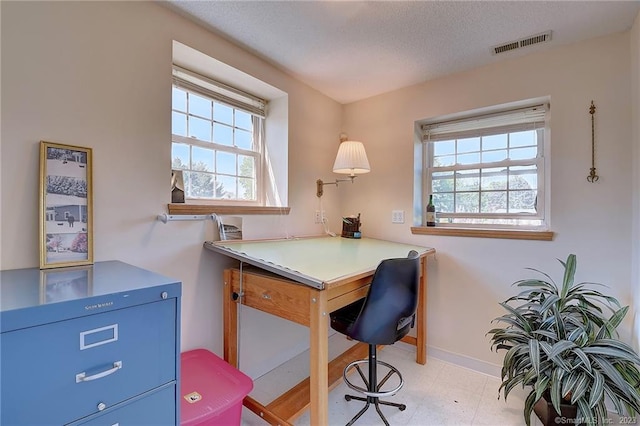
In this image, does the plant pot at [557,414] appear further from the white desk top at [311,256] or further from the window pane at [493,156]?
the window pane at [493,156]

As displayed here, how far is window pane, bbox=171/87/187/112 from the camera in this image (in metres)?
1.84

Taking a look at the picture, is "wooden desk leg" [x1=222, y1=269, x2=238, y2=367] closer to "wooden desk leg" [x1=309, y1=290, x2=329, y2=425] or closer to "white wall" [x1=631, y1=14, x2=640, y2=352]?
"wooden desk leg" [x1=309, y1=290, x2=329, y2=425]

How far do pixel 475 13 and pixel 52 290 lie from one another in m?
2.26

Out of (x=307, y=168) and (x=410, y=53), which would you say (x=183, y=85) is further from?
(x=410, y=53)

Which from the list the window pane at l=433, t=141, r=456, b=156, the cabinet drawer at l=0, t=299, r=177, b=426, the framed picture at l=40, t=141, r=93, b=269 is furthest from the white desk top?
the window pane at l=433, t=141, r=456, b=156

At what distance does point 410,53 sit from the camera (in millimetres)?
1999

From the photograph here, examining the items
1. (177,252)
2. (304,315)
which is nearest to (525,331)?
(304,315)

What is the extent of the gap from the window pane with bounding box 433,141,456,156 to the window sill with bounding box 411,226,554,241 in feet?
2.19

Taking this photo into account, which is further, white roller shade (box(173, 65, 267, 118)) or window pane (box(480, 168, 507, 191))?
window pane (box(480, 168, 507, 191))

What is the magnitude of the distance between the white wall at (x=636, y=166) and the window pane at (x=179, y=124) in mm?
2606

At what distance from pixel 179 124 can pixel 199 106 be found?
21 centimetres

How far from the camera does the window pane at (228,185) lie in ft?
6.94

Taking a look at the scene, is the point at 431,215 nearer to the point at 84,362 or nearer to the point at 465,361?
the point at 465,361

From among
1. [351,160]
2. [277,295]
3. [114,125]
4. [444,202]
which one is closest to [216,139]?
[114,125]
